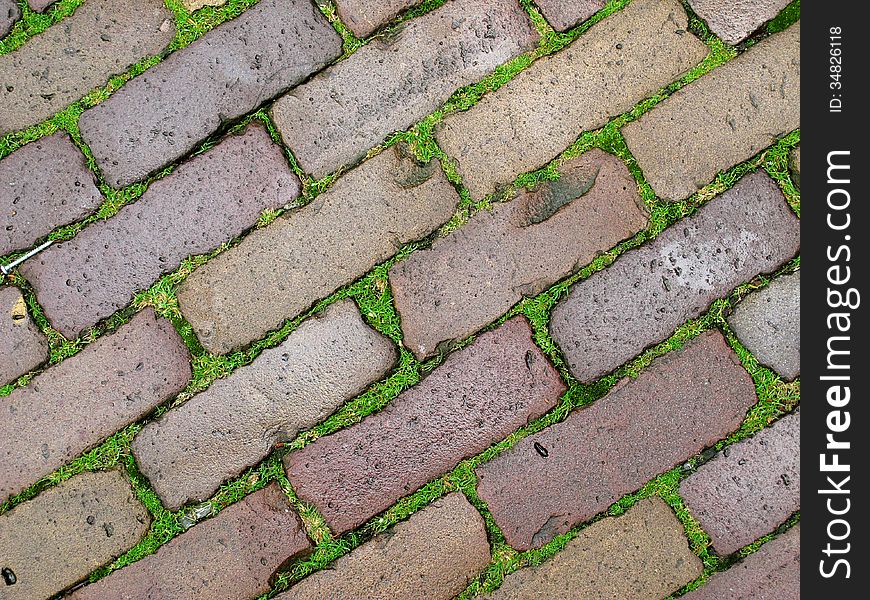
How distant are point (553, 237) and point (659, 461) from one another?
2.56 ft

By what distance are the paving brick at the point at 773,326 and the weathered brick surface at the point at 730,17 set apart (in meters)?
0.83

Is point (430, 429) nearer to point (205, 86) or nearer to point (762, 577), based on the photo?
point (762, 577)

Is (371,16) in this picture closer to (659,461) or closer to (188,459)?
(188,459)

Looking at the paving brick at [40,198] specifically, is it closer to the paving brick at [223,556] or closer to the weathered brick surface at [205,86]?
the weathered brick surface at [205,86]

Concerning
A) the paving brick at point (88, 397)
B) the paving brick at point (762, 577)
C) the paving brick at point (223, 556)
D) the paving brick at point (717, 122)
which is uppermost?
the paving brick at point (88, 397)

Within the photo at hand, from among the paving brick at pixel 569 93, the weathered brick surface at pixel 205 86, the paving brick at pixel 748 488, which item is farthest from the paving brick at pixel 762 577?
the weathered brick surface at pixel 205 86

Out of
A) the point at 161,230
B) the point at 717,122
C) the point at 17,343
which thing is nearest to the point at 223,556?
the point at 17,343

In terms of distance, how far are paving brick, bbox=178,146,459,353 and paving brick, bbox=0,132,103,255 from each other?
428 millimetres

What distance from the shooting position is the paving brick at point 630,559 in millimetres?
2207

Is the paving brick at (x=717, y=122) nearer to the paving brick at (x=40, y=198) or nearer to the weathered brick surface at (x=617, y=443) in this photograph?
the weathered brick surface at (x=617, y=443)

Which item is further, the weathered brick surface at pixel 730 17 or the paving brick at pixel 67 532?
the weathered brick surface at pixel 730 17

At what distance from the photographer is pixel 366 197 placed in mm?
2238

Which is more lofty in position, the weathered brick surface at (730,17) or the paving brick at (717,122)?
the weathered brick surface at (730,17)

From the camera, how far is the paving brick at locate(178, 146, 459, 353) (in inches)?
86.9
